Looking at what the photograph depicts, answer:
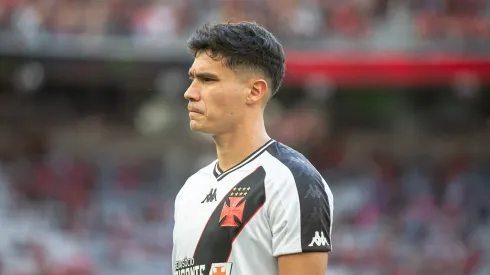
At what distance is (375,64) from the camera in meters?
15.9

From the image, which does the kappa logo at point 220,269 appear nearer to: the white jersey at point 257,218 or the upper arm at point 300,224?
the white jersey at point 257,218

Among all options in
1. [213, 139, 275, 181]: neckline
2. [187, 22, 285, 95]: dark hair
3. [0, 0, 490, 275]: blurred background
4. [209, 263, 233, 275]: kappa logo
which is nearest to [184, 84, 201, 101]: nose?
[187, 22, 285, 95]: dark hair

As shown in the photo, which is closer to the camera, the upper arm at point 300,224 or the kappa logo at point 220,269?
the upper arm at point 300,224

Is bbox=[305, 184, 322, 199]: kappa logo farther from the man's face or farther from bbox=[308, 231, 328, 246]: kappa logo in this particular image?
the man's face

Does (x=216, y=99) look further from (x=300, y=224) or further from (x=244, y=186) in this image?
(x=300, y=224)

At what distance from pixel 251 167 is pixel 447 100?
587 inches

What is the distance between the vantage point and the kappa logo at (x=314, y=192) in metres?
3.41

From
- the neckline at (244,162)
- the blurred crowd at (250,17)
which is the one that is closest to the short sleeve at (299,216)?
the neckline at (244,162)

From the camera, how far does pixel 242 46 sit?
3.58 metres

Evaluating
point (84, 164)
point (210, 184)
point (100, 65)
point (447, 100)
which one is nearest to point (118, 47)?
point (100, 65)

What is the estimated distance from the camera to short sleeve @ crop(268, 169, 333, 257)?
11.0 ft

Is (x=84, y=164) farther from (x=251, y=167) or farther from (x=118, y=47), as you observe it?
(x=251, y=167)

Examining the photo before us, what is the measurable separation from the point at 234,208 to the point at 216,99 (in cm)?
39

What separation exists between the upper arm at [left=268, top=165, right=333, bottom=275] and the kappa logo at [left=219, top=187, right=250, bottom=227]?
0.11 m
